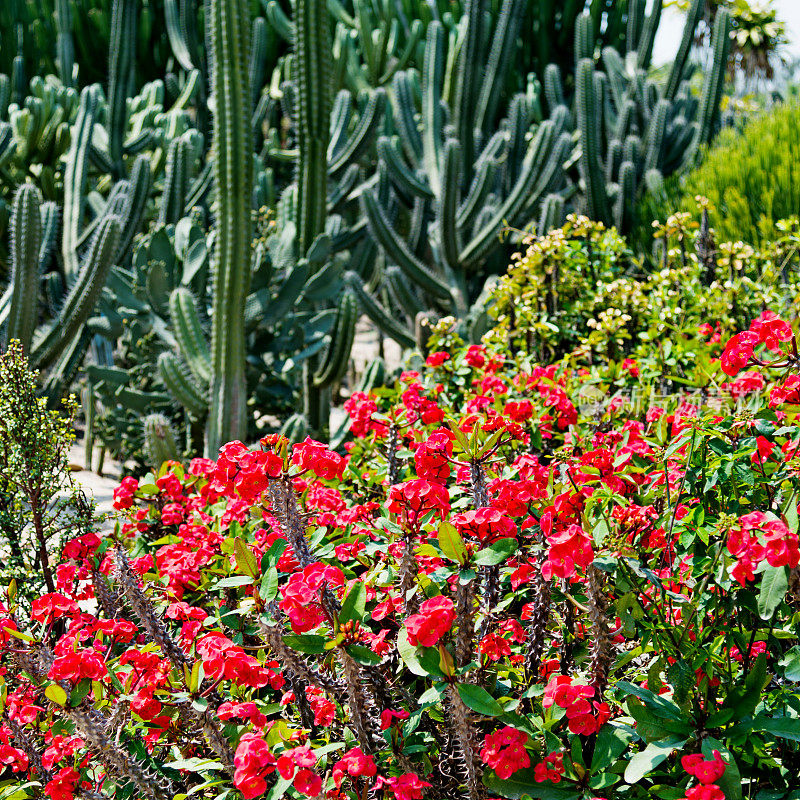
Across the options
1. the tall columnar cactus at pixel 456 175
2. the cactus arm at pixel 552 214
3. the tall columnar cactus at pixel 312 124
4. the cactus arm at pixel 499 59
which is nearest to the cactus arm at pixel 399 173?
the tall columnar cactus at pixel 456 175

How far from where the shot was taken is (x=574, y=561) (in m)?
1.39

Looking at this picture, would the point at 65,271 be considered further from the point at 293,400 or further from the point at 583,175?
the point at 583,175

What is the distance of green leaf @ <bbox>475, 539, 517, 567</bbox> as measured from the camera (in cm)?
147

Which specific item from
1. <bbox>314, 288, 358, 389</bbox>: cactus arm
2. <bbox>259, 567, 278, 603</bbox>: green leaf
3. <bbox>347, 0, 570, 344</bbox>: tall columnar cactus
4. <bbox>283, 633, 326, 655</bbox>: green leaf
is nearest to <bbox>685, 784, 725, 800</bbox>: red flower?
<bbox>283, 633, 326, 655</bbox>: green leaf

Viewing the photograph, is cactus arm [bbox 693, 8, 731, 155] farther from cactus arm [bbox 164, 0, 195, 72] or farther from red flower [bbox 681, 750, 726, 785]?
red flower [bbox 681, 750, 726, 785]

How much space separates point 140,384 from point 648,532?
4708 mm

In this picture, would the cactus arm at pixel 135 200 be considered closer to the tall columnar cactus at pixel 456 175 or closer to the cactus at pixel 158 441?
the tall columnar cactus at pixel 456 175

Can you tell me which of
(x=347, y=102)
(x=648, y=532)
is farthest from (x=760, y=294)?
(x=347, y=102)

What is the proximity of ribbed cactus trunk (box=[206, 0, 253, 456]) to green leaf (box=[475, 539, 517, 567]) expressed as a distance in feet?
11.0

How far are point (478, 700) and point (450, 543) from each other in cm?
27

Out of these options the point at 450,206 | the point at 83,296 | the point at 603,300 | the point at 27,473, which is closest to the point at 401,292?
the point at 450,206

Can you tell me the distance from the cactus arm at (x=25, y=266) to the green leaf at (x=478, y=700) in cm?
461

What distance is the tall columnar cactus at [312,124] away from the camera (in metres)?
5.21

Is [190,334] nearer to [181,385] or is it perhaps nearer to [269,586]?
[181,385]
